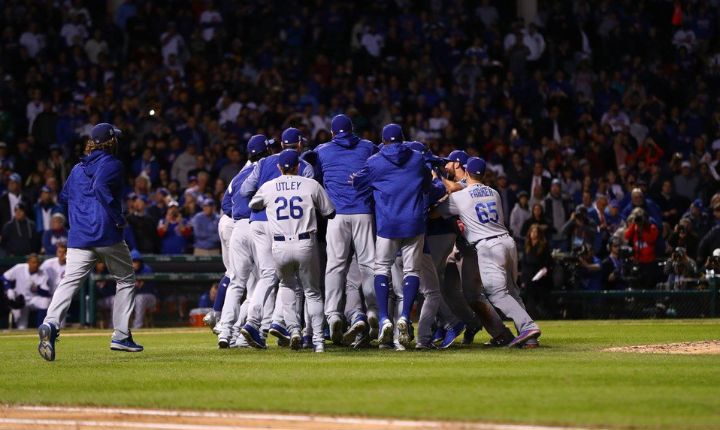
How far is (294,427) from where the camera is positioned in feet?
27.9

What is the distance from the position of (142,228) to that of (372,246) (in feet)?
31.8

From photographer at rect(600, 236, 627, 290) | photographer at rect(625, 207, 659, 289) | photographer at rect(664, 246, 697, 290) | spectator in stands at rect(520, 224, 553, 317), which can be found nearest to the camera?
spectator in stands at rect(520, 224, 553, 317)

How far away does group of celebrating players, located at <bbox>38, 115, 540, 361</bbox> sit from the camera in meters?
14.2

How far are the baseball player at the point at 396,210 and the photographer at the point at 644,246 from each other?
32.9 feet

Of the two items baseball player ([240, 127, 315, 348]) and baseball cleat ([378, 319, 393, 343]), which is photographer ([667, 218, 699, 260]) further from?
baseball cleat ([378, 319, 393, 343])

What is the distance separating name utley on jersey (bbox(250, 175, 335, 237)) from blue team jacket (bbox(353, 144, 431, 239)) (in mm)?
542

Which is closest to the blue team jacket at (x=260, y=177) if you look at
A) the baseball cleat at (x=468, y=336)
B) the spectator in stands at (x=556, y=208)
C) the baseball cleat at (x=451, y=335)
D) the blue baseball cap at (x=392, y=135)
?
the blue baseball cap at (x=392, y=135)

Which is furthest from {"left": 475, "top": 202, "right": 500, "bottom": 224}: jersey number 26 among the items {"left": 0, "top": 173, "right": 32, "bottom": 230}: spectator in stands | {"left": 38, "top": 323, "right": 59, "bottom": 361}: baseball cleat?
{"left": 0, "top": 173, "right": 32, "bottom": 230}: spectator in stands

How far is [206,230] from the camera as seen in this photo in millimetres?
23828

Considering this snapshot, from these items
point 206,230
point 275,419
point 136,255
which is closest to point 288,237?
point 275,419

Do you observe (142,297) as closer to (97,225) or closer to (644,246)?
(644,246)

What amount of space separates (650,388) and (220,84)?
64.0 ft

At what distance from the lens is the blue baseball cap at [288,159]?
1434cm

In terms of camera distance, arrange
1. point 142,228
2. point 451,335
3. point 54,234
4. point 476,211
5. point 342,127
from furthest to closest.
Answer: point 142,228 → point 54,234 → point 451,335 → point 342,127 → point 476,211
